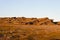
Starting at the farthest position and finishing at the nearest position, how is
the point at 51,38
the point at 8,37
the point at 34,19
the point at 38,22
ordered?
the point at 34,19 → the point at 38,22 → the point at 8,37 → the point at 51,38

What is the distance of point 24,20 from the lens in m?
51.2

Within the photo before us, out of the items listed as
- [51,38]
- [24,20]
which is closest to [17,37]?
[51,38]

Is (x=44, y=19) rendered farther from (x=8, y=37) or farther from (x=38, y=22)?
(x=8, y=37)

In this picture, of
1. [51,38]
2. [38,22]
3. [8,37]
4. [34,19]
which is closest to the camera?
[51,38]

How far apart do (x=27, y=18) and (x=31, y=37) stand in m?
34.2

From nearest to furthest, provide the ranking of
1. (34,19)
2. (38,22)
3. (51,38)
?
(51,38) → (38,22) → (34,19)

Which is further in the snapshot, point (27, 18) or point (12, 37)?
point (27, 18)

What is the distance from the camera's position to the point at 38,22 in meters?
47.5

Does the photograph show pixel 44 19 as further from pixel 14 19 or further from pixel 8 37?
pixel 8 37

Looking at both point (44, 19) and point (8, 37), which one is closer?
point (8, 37)

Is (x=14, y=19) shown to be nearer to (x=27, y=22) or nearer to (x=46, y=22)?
(x=27, y=22)

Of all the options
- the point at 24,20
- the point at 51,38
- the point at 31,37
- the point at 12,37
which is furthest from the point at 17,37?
the point at 24,20

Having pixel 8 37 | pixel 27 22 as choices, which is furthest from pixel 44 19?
pixel 8 37

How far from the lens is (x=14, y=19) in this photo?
52.5 meters
